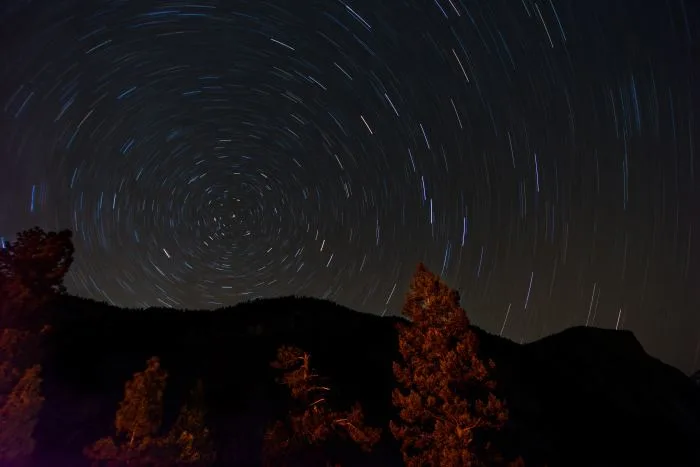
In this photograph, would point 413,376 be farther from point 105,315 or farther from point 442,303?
point 105,315

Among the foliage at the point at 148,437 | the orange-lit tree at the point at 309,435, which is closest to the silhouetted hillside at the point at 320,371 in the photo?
the foliage at the point at 148,437

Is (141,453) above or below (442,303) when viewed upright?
below

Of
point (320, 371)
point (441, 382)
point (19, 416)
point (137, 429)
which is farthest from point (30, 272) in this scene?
point (320, 371)

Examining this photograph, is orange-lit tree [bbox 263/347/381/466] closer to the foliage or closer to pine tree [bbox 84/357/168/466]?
the foliage

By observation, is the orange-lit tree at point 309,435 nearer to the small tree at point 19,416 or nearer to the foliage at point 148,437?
the foliage at point 148,437

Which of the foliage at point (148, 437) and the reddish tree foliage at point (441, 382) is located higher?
the reddish tree foliage at point (441, 382)

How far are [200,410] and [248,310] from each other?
47.1 m

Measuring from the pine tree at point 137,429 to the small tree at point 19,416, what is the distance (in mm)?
2172

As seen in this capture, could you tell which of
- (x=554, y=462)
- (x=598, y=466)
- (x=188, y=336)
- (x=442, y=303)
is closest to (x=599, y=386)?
(x=598, y=466)

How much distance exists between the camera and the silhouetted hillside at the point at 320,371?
35375 millimetres

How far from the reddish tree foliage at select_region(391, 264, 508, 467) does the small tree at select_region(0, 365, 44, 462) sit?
12899 mm

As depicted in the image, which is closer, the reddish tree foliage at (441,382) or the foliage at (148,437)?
the reddish tree foliage at (441,382)

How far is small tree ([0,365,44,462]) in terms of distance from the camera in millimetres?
15141

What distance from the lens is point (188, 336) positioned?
50.1m
